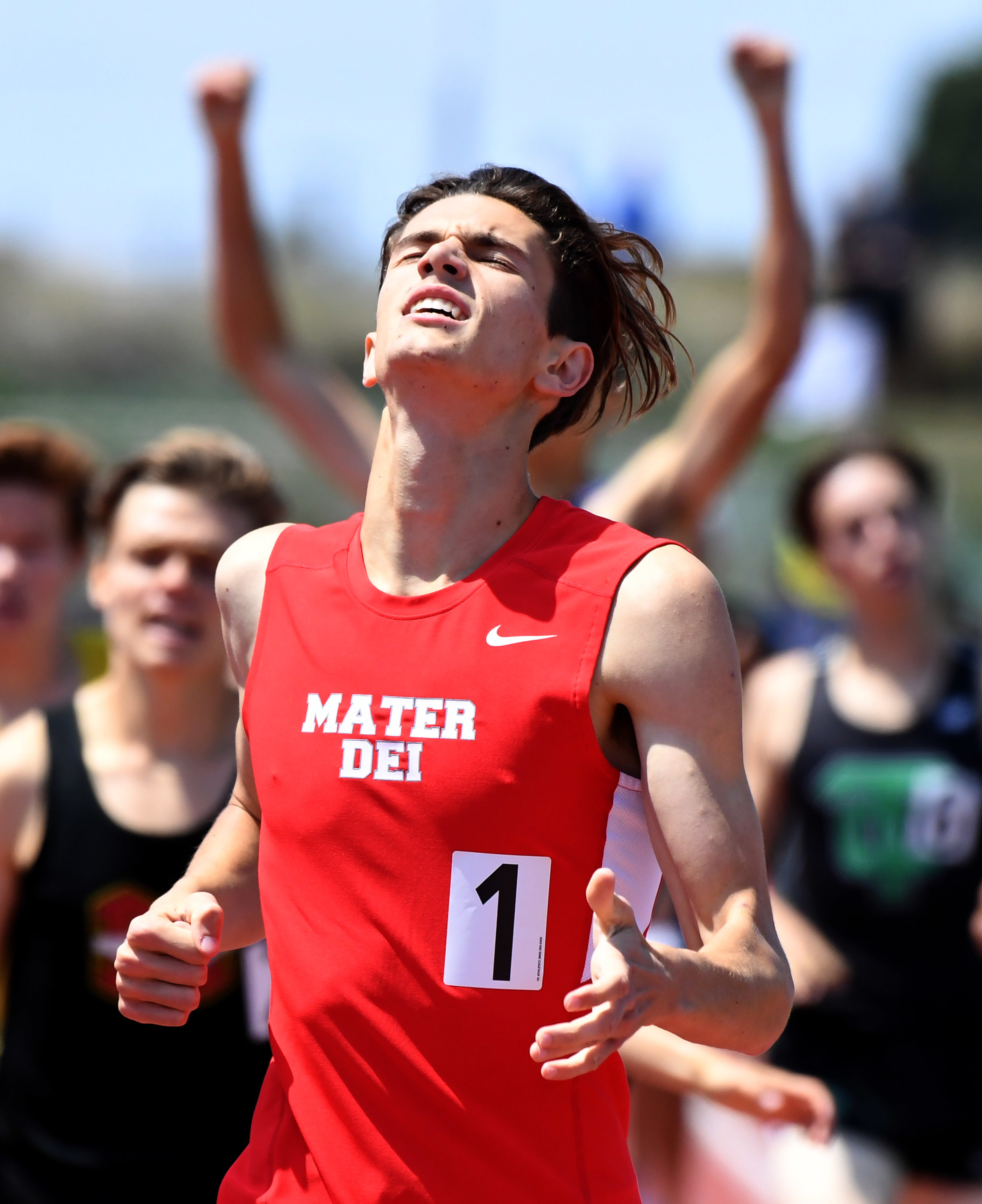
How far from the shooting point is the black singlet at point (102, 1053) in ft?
10.2

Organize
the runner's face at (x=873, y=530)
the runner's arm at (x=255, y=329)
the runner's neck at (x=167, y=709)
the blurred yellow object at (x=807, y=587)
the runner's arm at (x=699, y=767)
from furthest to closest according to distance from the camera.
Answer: the blurred yellow object at (x=807, y=587)
the runner's face at (x=873, y=530)
the runner's arm at (x=255, y=329)
the runner's neck at (x=167, y=709)
the runner's arm at (x=699, y=767)

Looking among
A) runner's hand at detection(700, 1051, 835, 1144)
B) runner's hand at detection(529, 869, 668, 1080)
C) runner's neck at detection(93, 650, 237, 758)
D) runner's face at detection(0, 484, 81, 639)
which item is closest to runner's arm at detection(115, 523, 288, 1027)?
runner's hand at detection(529, 869, 668, 1080)

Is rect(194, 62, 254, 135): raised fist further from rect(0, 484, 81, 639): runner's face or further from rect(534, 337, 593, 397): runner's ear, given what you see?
rect(534, 337, 593, 397): runner's ear

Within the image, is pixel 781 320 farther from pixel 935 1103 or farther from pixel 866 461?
pixel 935 1103

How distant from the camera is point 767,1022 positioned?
2.14 m

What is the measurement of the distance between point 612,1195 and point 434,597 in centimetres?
84

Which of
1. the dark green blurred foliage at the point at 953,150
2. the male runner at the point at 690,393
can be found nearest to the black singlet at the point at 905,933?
the male runner at the point at 690,393

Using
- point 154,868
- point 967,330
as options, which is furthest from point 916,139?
point 154,868

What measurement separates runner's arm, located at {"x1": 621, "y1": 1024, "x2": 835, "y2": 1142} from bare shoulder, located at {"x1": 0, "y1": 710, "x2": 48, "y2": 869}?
1195 millimetres

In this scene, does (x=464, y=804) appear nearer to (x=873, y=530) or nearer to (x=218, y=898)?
(x=218, y=898)

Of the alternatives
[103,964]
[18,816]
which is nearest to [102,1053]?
[103,964]

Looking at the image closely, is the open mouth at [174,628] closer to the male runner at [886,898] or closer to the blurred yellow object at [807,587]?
the male runner at [886,898]

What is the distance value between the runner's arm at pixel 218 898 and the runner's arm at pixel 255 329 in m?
1.84

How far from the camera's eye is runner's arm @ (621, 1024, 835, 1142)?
3.10m
